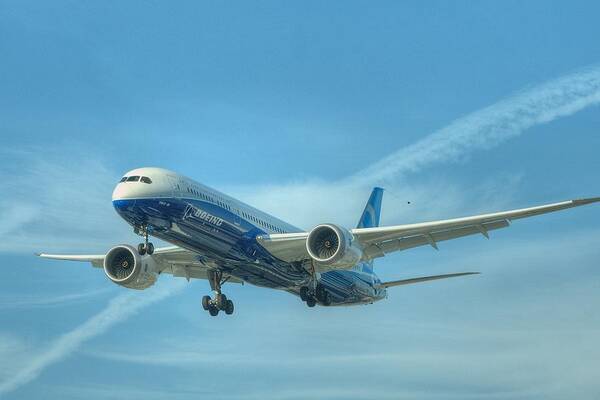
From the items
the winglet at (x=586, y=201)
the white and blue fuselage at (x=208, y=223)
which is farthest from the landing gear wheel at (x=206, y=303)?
the winglet at (x=586, y=201)

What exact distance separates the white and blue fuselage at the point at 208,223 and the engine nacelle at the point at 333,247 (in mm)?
2612

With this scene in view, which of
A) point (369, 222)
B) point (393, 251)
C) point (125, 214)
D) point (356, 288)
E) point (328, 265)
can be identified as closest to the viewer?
point (125, 214)

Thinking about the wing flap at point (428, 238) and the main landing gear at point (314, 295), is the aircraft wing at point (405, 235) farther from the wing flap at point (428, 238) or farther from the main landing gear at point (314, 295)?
the main landing gear at point (314, 295)

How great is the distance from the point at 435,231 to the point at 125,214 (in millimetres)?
15485

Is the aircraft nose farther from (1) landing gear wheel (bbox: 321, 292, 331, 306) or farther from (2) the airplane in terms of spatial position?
(1) landing gear wheel (bbox: 321, 292, 331, 306)

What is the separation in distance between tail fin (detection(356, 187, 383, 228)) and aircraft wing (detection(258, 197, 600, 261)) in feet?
40.8

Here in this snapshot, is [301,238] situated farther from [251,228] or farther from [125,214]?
[125,214]

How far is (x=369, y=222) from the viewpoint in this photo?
61125 millimetres

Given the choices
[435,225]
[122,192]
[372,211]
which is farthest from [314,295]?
[372,211]

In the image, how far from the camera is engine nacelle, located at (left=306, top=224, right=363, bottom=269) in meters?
43.6

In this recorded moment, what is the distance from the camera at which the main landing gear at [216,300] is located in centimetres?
4844

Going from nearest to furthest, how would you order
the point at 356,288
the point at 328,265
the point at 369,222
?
the point at 328,265
the point at 356,288
the point at 369,222

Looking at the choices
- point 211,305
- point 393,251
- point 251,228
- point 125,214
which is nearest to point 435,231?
point 393,251

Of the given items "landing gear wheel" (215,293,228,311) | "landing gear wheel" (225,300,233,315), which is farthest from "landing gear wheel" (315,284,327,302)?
"landing gear wheel" (215,293,228,311)
